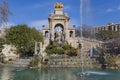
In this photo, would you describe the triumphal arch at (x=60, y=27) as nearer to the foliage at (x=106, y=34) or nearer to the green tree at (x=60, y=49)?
the green tree at (x=60, y=49)

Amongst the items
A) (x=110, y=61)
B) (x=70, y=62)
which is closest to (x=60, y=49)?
(x=70, y=62)

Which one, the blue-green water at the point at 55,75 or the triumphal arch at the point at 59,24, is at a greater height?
the triumphal arch at the point at 59,24

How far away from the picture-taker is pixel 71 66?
44969mm

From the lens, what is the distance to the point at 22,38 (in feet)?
210

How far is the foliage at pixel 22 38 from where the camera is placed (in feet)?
208

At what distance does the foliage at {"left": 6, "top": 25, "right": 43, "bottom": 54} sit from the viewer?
63.5 meters

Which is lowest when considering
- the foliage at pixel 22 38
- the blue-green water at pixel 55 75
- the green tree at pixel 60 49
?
the blue-green water at pixel 55 75

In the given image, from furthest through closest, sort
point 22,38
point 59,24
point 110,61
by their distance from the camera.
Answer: point 59,24
point 22,38
point 110,61

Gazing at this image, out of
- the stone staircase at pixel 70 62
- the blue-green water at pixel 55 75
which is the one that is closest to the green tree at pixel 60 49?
the stone staircase at pixel 70 62

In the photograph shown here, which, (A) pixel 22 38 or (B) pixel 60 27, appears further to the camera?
(B) pixel 60 27

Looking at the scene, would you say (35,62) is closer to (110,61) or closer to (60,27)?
(110,61)

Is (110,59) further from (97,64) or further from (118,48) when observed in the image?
(118,48)

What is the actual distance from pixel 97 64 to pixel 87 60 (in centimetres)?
218

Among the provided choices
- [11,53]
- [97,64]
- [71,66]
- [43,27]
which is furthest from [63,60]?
[43,27]
